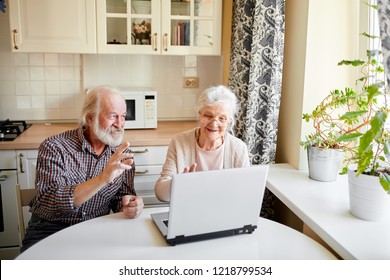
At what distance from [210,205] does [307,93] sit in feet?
3.69

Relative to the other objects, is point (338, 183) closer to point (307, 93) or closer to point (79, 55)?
point (307, 93)

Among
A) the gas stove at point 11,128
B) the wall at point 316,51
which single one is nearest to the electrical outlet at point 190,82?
the wall at point 316,51

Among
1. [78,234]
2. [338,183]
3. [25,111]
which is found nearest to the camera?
[78,234]

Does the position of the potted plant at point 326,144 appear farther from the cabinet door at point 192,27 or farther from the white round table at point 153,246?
the cabinet door at point 192,27

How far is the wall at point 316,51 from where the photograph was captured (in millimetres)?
2139

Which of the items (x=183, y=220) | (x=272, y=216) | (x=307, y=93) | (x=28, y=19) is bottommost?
(x=272, y=216)

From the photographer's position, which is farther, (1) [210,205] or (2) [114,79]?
(2) [114,79]

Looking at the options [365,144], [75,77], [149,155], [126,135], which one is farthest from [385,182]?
[75,77]

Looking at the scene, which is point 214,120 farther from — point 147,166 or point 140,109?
point 140,109

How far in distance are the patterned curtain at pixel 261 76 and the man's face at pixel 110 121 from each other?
85 cm

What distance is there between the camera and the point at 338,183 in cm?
202

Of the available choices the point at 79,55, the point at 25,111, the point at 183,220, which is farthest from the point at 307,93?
the point at 25,111

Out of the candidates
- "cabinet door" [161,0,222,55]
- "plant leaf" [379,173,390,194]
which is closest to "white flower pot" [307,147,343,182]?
"plant leaf" [379,173,390,194]

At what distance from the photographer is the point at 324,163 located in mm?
2004
